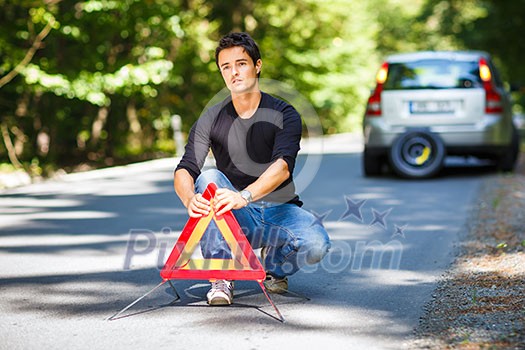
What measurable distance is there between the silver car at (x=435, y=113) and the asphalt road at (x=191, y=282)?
1.07 metres

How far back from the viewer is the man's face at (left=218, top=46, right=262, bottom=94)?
205 inches

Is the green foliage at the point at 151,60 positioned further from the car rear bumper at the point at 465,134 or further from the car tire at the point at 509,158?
the car tire at the point at 509,158

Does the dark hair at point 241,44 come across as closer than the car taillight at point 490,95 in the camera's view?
Yes

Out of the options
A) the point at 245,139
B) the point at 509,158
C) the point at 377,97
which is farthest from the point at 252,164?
the point at 509,158

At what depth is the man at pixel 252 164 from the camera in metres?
5.15

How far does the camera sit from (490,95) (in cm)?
1315

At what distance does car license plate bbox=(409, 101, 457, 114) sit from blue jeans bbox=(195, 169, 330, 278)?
813 centimetres

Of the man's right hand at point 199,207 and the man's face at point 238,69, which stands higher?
the man's face at point 238,69

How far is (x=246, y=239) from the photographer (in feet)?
15.8

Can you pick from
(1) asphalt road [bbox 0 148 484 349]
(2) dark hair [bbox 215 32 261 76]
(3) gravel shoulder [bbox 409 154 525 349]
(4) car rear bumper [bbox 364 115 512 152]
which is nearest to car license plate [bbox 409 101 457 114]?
(4) car rear bumper [bbox 364 115 512 152]

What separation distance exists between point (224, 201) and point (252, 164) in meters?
0.61

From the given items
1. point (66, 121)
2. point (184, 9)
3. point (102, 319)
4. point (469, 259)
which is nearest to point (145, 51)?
point (66, 121)

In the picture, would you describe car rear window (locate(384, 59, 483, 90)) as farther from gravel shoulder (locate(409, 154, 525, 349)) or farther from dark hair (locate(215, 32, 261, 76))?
dark hair (locate(215, 32, 261, 76))

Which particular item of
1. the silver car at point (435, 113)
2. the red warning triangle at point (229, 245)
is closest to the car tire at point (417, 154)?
the silver car at point (435, 113)
